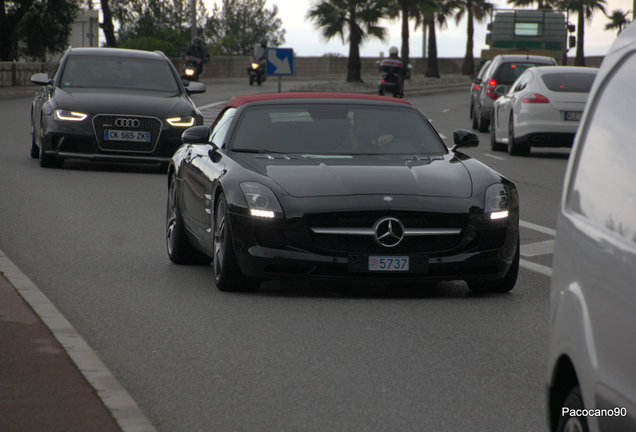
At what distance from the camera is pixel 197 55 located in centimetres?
4969

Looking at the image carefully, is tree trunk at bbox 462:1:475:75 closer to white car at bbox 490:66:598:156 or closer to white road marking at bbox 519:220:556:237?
white car at bbox 490:66:598:156

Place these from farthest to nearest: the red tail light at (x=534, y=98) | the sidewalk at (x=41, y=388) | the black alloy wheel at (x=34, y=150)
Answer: the red tail light at (x=534, y=98), the black alloy wheel at (x=34, y=150), the sidewalk at (x=41, y=388)

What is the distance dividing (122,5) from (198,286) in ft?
460

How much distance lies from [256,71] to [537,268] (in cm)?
4683

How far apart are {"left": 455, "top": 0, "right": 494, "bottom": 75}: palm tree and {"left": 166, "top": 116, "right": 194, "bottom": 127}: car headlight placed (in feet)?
232

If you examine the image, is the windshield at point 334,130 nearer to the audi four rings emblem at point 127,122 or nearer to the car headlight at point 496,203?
the car headlight at point 496,203

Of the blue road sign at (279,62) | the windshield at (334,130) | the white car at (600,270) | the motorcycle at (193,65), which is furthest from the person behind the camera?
the motorcycle at (193,65)

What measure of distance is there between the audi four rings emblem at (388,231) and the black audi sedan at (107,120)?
1053 cm

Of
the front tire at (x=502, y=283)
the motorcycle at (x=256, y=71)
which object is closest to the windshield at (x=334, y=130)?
the front tire at (x=502, y=283)

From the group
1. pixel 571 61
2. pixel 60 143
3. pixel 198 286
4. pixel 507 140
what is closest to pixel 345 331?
pixel 198 286

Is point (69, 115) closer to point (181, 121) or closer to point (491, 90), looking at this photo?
point (181, 121)

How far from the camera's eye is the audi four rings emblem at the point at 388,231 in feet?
28.9

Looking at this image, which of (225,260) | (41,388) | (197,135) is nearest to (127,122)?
(197,135)

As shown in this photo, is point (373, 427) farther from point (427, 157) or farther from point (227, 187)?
point (427, 157)
